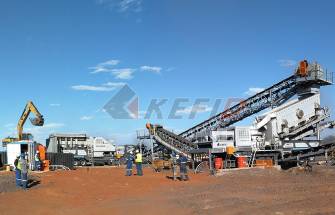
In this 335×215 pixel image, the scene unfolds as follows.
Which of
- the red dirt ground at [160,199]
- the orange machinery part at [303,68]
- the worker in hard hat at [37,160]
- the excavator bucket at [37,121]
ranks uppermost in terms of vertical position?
the orange machinery part at [303,68]

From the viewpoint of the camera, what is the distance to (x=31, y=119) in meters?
36.6

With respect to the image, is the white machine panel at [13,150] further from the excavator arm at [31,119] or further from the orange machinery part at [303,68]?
the orange machinery part at [303,68]

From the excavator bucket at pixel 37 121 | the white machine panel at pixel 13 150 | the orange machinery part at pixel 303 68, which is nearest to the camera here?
the white machine panel at pixel 13 150

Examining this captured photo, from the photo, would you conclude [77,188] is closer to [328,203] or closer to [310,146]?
[328,203]

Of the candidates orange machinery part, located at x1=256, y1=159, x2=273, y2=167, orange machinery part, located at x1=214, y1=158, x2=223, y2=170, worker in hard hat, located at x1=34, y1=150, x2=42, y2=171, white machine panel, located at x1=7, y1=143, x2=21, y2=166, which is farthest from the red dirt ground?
white machine panel, located at x1=7, y1=143, x2=21, y2=166

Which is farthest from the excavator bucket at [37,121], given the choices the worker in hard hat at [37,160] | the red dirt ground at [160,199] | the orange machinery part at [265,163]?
the orange machinery part at [265,163]

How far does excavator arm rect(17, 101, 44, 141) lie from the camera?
120 feet

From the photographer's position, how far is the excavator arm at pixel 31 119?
3647cm

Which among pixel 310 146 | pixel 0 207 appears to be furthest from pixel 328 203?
pixel 310 146

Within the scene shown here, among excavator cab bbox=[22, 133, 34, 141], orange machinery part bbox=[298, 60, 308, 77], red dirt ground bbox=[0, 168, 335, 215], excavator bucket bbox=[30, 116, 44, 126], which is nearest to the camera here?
red dirt ground bbox=[0, 168, 335, 215]

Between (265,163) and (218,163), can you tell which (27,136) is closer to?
(218,163)

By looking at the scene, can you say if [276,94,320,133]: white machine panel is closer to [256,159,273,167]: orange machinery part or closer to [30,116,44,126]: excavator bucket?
[256,159,273,167]: orange machinery part

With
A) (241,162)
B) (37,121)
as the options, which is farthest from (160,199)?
(37,121)

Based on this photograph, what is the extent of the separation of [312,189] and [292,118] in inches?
768
